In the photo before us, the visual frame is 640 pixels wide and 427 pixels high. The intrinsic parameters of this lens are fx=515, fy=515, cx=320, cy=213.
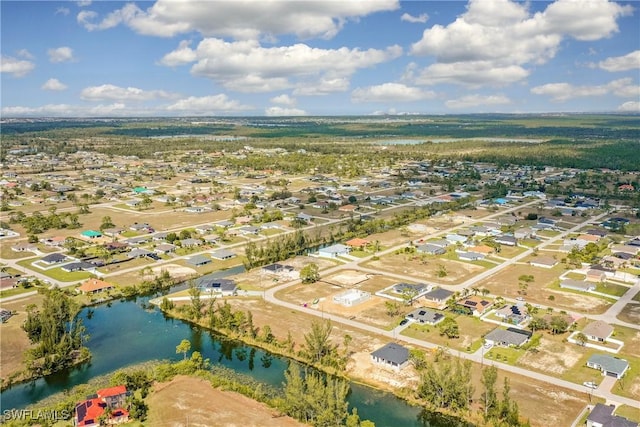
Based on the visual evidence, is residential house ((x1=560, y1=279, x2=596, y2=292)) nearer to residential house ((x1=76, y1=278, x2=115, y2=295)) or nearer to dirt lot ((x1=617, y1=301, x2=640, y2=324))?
dirt lot ((x1=617, y1=301, x2=640, y2=324))

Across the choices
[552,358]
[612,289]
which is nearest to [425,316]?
[552,358]

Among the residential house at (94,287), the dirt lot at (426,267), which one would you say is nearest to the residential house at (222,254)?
the residential house at (94,287)

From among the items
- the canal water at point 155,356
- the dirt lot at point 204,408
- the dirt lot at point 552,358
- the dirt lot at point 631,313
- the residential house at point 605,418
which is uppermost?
the residential house at point 605,418

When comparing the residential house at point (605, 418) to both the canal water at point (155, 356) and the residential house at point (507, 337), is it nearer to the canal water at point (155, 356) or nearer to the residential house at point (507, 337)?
the canal water at point (155, 356)

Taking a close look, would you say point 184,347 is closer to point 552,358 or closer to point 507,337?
point 507,337

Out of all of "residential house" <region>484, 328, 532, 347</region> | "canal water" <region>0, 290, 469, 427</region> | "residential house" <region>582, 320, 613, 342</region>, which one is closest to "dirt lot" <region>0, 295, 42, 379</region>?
"canal water" <region>0, 290, 469, 427</region>
